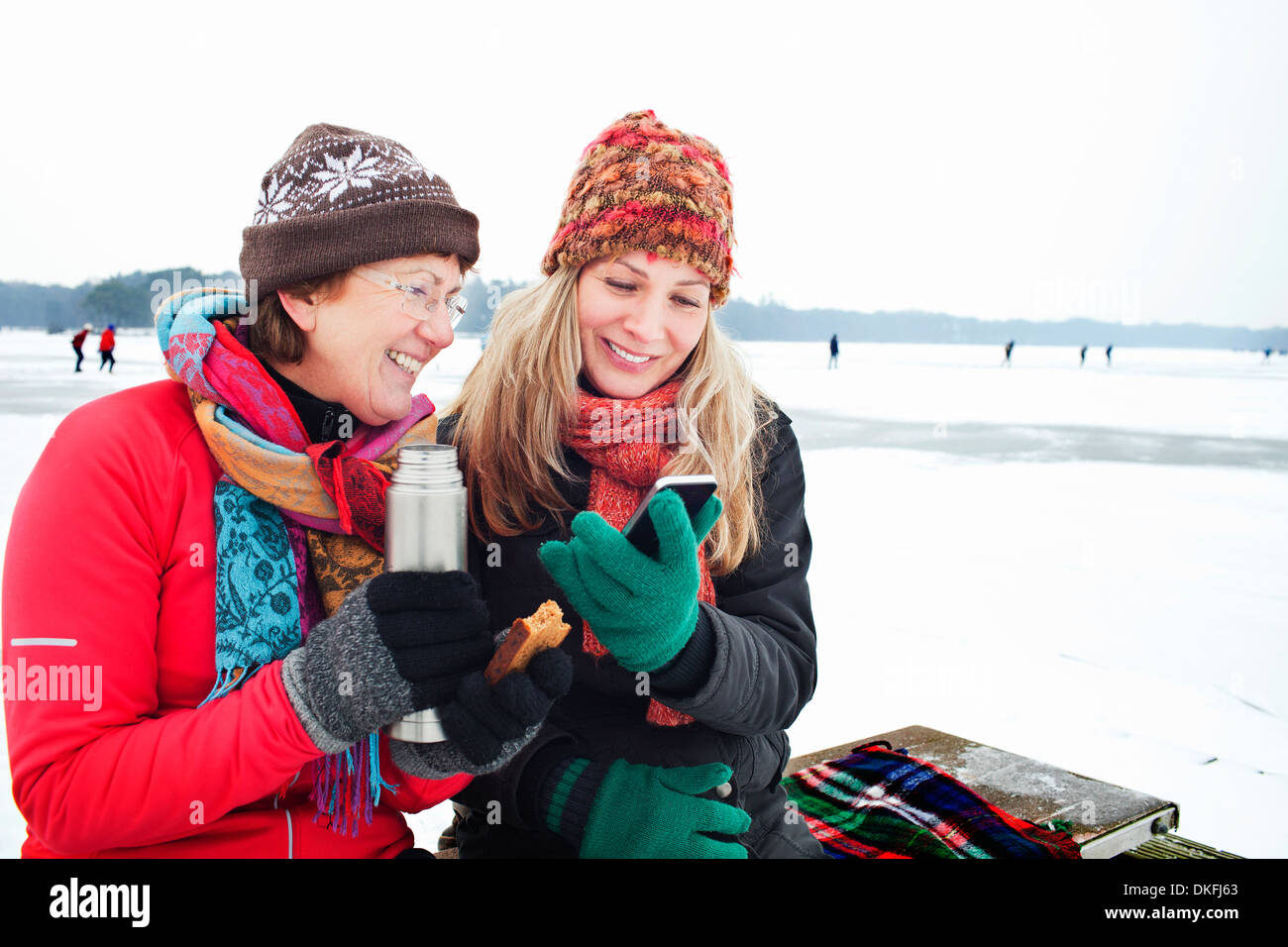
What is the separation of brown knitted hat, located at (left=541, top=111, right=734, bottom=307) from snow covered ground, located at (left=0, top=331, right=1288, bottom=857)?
1.97m

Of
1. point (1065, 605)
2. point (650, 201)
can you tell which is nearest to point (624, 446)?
point (650, 201)

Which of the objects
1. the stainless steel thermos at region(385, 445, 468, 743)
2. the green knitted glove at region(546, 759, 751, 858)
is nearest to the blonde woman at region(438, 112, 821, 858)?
the green knitted glove at region(546, 759, 751, 858)

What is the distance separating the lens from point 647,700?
1771 millimetres

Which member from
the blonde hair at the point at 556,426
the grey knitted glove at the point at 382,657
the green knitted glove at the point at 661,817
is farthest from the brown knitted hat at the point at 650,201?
the green knitted glove at the point at 661,817

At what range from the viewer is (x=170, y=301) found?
1531 millimetres

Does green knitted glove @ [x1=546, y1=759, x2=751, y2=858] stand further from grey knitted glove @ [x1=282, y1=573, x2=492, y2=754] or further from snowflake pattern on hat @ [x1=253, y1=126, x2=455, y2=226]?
snowflake pattern on hat @ [x1=253, y1=126, x2=455, y2=226]

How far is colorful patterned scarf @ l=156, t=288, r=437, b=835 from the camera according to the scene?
1.34m

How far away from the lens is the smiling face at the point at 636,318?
180 cm

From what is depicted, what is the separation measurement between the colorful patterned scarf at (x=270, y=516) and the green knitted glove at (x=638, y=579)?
34cm

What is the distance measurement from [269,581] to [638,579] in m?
0.57

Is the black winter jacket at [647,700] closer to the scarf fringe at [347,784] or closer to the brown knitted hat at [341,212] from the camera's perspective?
the scarf fringe at [347,784]
